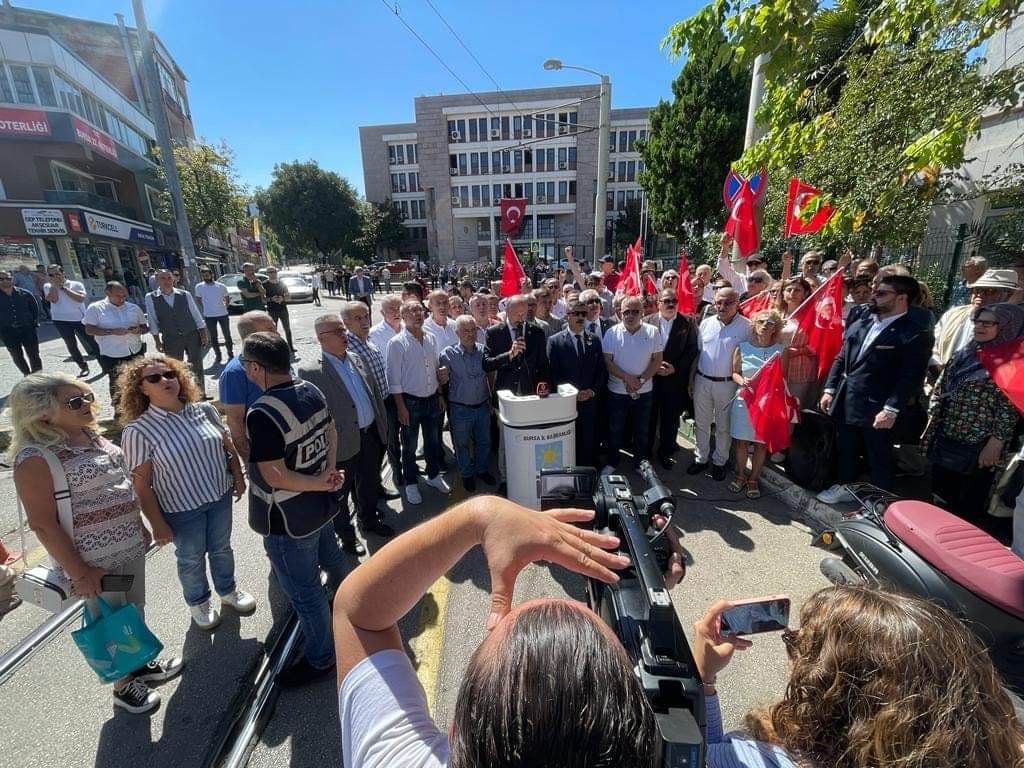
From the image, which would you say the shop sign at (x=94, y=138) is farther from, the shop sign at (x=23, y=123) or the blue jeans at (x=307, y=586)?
the blue jeans at (x=307, y=586)

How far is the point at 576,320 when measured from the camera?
4.40m

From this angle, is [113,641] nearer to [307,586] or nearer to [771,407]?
[307,586]

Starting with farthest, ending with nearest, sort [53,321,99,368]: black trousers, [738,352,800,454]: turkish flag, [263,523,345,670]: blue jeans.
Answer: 1. [53,321,99,368]: black trousers
2. [738,352,800,454]: turkish flag
3. [263,523,345,670]: blue jeans

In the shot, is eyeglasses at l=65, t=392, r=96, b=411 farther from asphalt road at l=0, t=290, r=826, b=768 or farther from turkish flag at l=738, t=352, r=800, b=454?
turkish flag at l=738, t=352, r=800, b=454

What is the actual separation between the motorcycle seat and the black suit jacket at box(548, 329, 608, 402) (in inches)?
97.3

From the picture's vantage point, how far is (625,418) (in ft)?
15.6

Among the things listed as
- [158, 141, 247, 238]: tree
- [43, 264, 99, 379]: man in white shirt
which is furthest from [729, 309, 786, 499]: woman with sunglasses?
[158, 141, 247, 238]: tree

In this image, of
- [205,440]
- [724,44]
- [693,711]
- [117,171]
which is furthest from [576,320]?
[117,171]

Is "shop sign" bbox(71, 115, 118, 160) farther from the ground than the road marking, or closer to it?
farther from the ground

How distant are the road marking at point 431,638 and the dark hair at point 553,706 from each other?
6.56 feet

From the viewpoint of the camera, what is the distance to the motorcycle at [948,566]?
2023mm

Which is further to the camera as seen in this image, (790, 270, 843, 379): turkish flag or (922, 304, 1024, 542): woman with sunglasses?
(790, 270, 843, 379): turkish flag

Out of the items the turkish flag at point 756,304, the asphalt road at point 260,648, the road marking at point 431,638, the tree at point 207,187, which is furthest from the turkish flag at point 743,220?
the tree at point 207,187

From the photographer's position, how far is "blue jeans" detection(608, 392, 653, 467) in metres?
4.68
